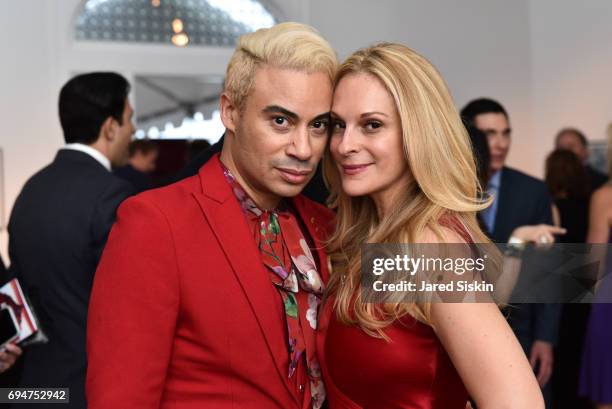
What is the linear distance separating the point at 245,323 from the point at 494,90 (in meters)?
6.28

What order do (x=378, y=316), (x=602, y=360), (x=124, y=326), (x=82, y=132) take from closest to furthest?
(x=124, y=326), (x=378, y=316), (x=82, y=132), (x=602, y=360)

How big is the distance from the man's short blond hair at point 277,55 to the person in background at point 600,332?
8.11ft

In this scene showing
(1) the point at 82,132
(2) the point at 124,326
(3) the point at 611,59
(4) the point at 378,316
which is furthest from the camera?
(3) the point at 611,59

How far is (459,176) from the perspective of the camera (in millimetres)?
1917

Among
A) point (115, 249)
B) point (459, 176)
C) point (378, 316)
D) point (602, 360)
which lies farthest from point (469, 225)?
point (602, 360)

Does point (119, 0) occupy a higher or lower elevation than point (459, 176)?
higher

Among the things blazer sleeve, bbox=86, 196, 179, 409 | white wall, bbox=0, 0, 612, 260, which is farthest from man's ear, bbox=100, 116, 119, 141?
white wall, bbox=0, 0, 612, 260

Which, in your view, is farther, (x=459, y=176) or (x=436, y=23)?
(x=436, y=23)

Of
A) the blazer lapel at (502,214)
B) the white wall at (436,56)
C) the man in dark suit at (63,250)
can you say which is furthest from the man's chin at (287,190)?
the white wall at (436,56)

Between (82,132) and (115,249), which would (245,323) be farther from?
(82,132)

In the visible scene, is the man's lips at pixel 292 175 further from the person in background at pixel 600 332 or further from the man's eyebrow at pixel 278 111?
the person in background at pixel 600 332

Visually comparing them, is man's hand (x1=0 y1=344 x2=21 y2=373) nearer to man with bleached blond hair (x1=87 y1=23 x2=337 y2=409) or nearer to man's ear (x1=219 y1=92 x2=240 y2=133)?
man with bleached blond hair (x1=87 y1=23 x2=337 y2=409)

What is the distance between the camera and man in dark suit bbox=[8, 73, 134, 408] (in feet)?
9.39

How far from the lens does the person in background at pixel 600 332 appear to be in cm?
392
